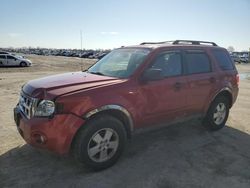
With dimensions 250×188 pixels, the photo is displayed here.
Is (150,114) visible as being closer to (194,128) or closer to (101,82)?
(101,82)

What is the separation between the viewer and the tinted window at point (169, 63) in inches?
193

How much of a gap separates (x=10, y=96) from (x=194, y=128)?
21.9 ft

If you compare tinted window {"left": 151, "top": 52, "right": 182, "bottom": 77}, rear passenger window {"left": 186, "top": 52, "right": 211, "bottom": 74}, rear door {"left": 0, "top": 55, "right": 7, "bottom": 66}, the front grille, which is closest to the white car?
rear door {"left": 0, "top": 55, "right": 7, "bottom": 66}

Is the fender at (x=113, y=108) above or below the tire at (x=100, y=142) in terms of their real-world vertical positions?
above

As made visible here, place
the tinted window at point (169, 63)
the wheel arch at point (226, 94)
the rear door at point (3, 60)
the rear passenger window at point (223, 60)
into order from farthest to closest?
the rear door at point (3, 60) < the rear passenger window at point (223, 60) < the wheel arch at point (226, 94) < the tinted window at point (169, 63)

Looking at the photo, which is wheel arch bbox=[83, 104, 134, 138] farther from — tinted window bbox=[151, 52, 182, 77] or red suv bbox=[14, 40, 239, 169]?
tinted window bbox=[151, 52, 182, 77]

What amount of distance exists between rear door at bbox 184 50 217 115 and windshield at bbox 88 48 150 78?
1017 millimetres

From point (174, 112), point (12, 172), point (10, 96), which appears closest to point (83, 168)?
point (12, 172)

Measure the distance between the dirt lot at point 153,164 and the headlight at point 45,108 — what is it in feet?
2.95

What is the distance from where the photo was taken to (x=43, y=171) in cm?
414

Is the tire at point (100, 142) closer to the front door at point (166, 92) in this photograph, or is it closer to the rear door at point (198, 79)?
the front door at point (166, 92)

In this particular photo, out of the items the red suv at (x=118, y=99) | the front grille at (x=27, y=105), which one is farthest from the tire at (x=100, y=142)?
the front grille at (x=27, y=105)

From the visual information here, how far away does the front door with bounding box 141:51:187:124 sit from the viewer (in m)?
4.64

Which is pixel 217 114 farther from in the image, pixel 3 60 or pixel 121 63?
pixel 3 60
